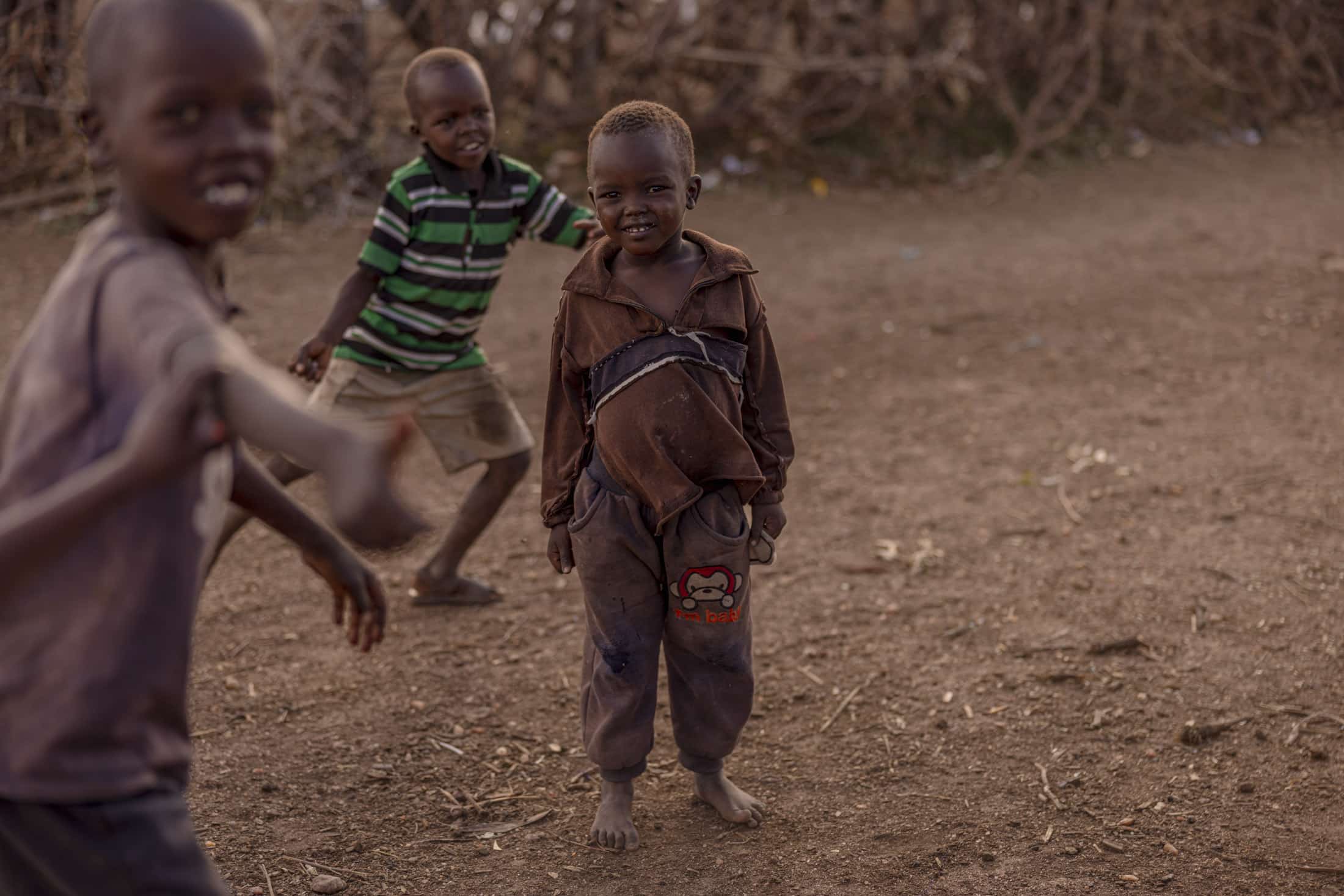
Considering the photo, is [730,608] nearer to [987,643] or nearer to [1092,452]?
[987,643]

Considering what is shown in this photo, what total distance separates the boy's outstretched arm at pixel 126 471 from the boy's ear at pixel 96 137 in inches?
13.3

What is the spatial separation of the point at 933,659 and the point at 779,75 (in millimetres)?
6509

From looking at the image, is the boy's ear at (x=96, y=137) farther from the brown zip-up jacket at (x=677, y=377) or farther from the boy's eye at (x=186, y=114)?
the brown zip-up jacket at (x=677, y=377)

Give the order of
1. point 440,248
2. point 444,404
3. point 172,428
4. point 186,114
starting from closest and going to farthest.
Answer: point 172,428, point 186,114, point 440,248, point 444,404

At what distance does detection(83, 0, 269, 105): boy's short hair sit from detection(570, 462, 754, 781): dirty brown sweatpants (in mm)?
1343

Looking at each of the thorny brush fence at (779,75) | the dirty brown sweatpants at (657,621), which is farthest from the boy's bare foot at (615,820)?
the thorny brush fence at (779,75)

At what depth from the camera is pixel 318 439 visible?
1297mm

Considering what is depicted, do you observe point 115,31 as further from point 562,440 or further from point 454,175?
point 454,175

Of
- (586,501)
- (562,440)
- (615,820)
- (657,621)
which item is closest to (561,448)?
(562,440)

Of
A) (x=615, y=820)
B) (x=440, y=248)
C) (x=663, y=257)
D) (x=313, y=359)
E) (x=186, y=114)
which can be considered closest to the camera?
(x=186, y=114)

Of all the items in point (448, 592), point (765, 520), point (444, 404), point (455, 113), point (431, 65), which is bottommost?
point (448, 592)

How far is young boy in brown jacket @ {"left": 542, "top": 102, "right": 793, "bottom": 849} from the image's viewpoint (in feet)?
8.26

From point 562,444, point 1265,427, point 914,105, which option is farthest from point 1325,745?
point 914,105

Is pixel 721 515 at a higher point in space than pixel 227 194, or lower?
lower
